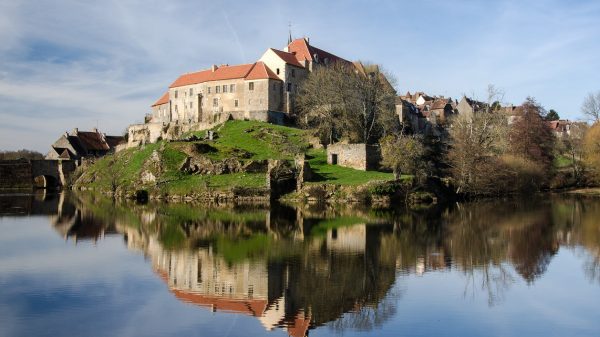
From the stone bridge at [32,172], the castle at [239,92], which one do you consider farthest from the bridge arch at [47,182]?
the castle at [239,92]

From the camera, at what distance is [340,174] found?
54.6 metres

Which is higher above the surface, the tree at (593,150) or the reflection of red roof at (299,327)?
the tree at (593,150)

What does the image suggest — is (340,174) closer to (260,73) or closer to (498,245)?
(260,73)

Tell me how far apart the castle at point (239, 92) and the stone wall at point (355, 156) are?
15349mm

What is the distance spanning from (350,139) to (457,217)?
2808 cm

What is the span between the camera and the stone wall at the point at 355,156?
187ft

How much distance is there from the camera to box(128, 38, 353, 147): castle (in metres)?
73.5

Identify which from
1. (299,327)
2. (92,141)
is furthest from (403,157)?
(92,141)

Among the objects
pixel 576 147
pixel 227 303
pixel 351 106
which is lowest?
pixel 227 303

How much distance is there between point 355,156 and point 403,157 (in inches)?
292

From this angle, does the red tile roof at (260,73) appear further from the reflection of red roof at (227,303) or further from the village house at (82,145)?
the reflection of red roof at (227,303)

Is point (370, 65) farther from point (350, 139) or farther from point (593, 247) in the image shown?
point (593, 247)

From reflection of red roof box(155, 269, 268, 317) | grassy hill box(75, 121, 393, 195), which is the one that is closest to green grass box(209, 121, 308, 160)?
grassy hill box(75, 121, 393, 195)

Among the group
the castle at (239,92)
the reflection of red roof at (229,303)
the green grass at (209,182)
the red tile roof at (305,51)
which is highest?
the red tile roof at (305,51)
